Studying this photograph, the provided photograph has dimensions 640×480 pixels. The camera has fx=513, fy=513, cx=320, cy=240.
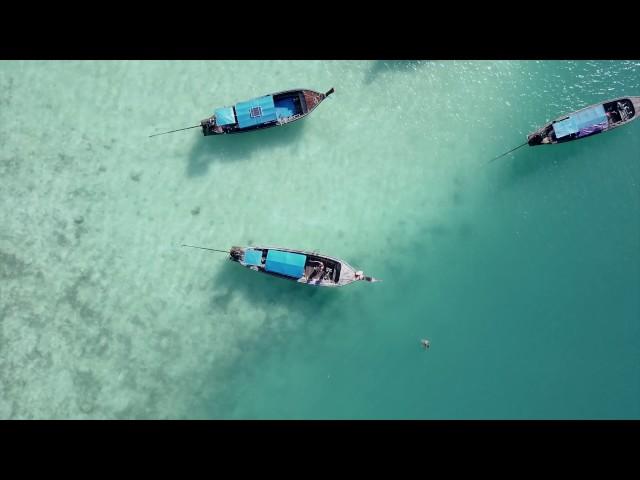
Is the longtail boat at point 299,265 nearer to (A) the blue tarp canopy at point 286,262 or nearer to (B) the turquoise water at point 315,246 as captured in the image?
(A) the blue tarp canopy at point 286,262

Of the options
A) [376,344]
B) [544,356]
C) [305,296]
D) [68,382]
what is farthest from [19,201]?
[544,356]

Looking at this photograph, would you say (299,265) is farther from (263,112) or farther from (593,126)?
(593,126)

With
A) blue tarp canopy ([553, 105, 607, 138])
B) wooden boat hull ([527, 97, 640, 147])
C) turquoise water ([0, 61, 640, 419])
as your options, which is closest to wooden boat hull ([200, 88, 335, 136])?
turquoise water ([0, 61, 640, 419])

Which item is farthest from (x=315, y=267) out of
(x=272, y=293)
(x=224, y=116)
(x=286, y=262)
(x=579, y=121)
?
(x=579, y=121)

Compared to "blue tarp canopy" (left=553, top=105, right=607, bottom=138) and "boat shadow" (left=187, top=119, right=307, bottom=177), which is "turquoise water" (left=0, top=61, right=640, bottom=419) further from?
"blue tarp canopy" (left=553, top=105, right=607, bottom=138)

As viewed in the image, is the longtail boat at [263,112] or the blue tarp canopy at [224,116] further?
the longtail boat at [263,112]

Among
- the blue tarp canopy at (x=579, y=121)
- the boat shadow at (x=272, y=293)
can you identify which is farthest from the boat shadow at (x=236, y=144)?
the blue tarp canopy at (x=579, y=121)

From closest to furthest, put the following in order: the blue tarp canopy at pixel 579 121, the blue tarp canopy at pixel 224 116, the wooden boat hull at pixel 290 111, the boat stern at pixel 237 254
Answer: the boat stern at pixel 237 254, the blue tarp canopy at pixel 224 116, the wooden boat hull at pixel 290 111, the blue tarp canopy at pixel 579 121
